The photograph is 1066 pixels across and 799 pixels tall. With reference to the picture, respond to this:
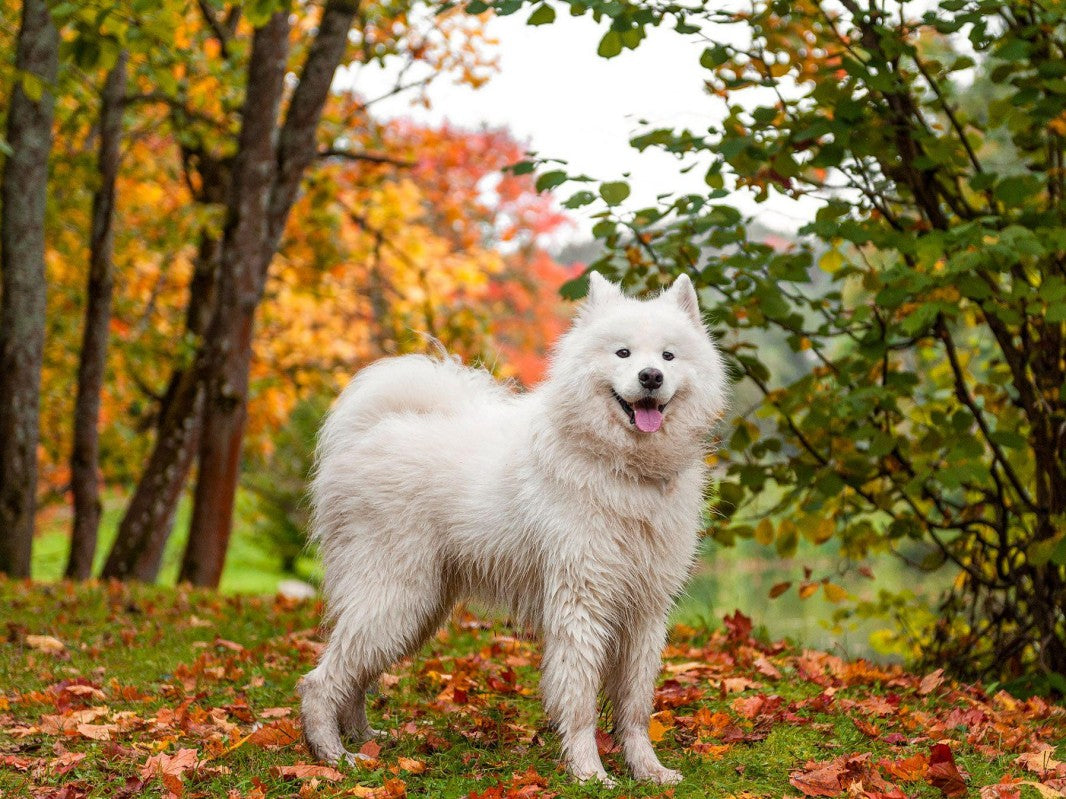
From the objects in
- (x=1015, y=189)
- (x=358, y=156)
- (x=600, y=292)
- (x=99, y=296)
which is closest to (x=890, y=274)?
(x=1015, y=189)

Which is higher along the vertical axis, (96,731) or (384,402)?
(384,402)

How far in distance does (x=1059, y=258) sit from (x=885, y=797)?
3386mm

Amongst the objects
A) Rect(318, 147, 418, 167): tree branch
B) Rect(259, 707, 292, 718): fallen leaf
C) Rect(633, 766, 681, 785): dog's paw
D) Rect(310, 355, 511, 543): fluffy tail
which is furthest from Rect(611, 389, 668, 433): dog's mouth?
Rect(318, 147, 418, 167): tree branch

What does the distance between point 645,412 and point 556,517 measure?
0.53 m

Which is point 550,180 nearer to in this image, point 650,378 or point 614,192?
point 614,192

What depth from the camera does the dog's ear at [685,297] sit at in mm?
4383

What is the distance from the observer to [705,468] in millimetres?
4484

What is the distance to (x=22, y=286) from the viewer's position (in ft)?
31.9

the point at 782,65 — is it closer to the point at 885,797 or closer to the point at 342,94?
the point at 885,797

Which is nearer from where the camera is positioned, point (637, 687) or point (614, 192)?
point (637, 687)

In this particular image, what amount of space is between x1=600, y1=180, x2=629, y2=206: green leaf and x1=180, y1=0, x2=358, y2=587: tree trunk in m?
5.09

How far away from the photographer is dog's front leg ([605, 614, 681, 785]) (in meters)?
4.15

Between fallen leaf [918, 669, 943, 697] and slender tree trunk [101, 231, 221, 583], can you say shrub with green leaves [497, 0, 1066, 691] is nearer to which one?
fallen leaf [918, 669, 943, 697]

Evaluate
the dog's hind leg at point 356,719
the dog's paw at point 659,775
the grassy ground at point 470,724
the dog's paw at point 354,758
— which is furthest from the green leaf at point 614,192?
the dog's paw at point 354,758
